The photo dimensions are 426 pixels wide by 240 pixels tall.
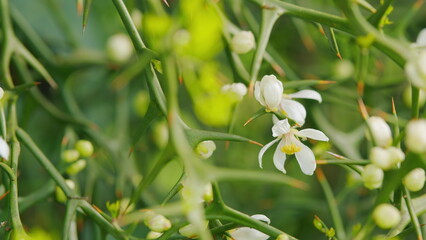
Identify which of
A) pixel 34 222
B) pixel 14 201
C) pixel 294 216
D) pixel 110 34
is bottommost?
pixel 294 216

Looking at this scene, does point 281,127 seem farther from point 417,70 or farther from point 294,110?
point 417,70

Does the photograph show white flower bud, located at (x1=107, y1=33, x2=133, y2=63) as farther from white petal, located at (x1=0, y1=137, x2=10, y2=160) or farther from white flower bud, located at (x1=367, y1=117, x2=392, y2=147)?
white flower bud, located at (x1=367, y1=117, x2=392, y2=147)

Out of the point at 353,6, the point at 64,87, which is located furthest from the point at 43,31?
the point at 353,6

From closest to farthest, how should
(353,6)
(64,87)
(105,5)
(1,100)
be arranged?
1. (353,6)
2. (1,100)
3. (64,87)
4. (105,5)

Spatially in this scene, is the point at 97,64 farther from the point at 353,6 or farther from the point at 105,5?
the point at 353,6

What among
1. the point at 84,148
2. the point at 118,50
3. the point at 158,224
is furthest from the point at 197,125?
the point at 158,224

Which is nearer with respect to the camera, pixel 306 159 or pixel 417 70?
pixel 417 70

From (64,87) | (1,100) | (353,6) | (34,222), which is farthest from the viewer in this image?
(34,222)
